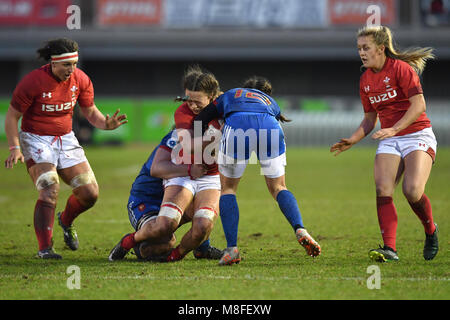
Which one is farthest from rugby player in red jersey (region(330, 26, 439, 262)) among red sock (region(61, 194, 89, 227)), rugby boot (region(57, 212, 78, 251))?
rugby boot (region(57, 212, 78, 251))

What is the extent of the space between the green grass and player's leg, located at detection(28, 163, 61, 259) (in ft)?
0.71

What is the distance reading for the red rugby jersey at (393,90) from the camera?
559 centimetres

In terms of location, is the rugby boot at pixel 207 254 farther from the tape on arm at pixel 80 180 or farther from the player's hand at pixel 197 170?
the tape on arm at pixel 80 180

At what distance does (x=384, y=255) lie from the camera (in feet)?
17.9

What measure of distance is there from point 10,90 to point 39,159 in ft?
95.2

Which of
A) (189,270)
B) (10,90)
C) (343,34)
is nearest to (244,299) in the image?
(189,270)

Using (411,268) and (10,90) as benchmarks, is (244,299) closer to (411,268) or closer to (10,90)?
(411,268)

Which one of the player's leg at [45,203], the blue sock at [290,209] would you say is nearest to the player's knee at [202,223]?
Result: the blue sock at [290,209]

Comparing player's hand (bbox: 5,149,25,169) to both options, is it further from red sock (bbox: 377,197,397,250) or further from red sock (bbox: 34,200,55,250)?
red sock (bbox: 377,197,397,250)

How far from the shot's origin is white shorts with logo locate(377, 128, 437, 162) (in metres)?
5.68

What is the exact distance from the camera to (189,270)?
512 cm

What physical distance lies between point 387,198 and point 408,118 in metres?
0.69

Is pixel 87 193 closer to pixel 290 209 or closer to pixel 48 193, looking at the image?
pixel 48 193

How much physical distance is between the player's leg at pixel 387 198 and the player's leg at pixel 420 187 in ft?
0.36
